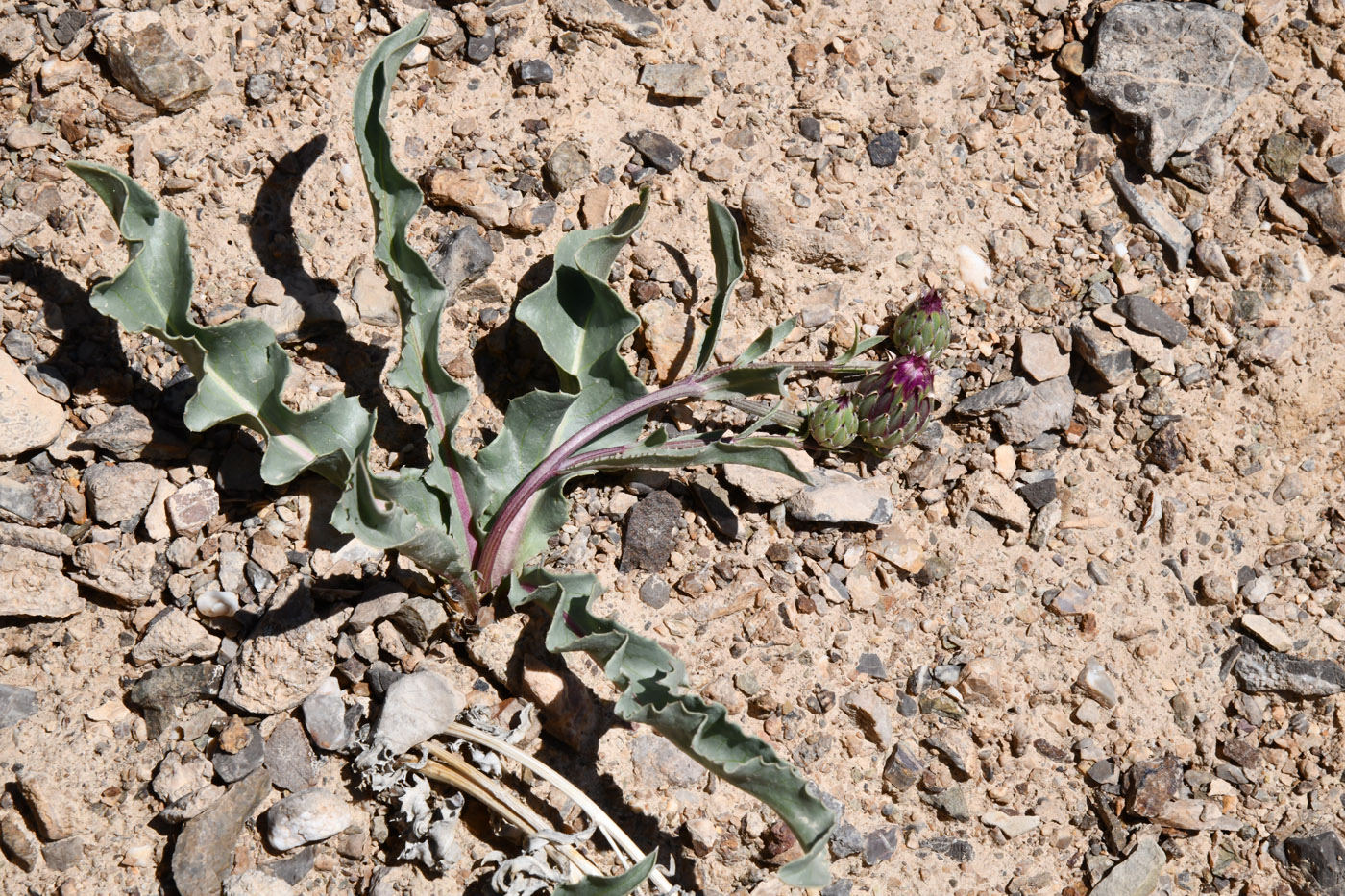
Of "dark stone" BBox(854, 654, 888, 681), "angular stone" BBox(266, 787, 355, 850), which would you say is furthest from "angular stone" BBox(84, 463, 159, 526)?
"dark stone" BBox(854, 654, 888, 681)

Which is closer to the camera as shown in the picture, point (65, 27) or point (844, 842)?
point (844, 842)

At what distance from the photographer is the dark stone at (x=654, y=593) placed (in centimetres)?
318

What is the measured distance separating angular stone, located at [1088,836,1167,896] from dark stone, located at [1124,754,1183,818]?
0.32 ft

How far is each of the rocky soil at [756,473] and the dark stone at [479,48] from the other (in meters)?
0.02

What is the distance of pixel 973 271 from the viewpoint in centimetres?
365

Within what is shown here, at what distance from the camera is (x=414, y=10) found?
3.55 m

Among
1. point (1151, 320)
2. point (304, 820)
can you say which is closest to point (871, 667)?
point (1151, 320)

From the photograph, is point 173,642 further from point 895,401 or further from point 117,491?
point 895,401

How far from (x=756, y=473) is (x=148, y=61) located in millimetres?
2288

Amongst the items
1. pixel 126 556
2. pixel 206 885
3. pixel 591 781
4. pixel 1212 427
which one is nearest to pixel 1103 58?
pixel 1212 427

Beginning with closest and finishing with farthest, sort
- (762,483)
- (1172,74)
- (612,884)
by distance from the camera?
(612,884)
(762,483)
(1172,74)

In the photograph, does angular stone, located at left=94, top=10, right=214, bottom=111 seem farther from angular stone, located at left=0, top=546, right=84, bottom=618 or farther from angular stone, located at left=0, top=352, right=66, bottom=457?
angular stone, located at left=0, top=546, right=84, bottom=618

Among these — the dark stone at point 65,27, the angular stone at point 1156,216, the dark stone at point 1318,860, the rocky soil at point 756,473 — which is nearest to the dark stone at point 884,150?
the rocky soil at point 756,473

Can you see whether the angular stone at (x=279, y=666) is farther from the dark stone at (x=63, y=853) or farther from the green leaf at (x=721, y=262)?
the green leaf at (x=721, y=262)
